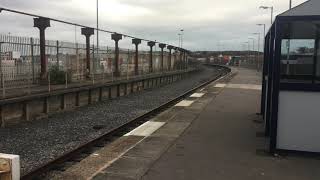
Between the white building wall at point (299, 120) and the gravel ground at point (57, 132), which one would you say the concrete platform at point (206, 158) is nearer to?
the white building wall at point (299, 120)

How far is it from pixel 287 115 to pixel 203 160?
1867 millimetres

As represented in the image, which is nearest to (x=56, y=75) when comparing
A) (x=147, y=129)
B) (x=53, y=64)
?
(x=53, y=64)

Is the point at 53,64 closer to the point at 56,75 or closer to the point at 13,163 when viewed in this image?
the point at 56,75

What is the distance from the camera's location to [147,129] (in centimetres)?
1304

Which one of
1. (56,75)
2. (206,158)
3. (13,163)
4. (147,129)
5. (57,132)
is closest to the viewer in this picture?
(13,163)

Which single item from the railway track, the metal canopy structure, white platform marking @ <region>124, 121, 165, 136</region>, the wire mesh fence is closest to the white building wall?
the metal canopy structure

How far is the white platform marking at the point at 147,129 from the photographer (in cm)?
1220

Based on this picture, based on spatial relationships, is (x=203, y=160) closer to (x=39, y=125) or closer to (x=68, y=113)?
(x=39, y=125)

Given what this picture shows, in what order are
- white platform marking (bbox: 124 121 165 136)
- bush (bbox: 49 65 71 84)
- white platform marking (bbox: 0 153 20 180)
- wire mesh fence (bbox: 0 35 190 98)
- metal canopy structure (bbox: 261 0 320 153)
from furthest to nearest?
bush (bbox: 49 65 71 84)
wire mesh fence (bbox: 0 35 190 98)
white platform marking (bbox: 124 121 165 136)
metal canopy structure (bbox: 261 0 320 153)
white platform marking (bbox: 0 153 20 180)

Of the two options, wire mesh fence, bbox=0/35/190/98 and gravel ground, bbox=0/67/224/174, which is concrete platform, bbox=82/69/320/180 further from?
wire mesh fence, bbox=0/35/190/98

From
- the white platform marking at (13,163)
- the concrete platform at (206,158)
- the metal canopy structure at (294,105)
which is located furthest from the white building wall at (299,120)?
the white platform marking at (13,163)

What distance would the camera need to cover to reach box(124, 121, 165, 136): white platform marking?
12.2 m

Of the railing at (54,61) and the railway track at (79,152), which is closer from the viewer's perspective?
the railway track at (79,152)

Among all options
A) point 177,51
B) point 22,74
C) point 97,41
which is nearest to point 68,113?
point 22,74
